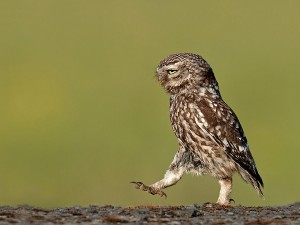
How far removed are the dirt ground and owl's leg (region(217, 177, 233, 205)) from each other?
0.97 metres

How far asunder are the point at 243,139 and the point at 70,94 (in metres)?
26.8

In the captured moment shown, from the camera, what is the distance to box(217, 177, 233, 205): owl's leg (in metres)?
16.5

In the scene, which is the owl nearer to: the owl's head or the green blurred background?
the owl's head

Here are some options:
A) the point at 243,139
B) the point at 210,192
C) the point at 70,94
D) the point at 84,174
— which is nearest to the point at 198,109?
the point at 243,139

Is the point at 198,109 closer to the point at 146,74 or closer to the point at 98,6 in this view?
the point at 146,74

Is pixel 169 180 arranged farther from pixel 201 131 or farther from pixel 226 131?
pixel 226 131

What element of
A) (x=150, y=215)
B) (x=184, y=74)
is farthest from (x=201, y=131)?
(x=150, y=215)

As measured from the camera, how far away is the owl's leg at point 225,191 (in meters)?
16.5

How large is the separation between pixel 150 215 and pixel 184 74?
12.5 ft

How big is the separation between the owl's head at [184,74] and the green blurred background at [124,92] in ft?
30.9

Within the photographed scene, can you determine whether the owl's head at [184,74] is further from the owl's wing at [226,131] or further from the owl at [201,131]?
the owl's wing at [226,131]

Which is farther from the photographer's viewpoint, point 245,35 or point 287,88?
point 245,35

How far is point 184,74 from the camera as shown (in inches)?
675

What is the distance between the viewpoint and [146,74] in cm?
4441
